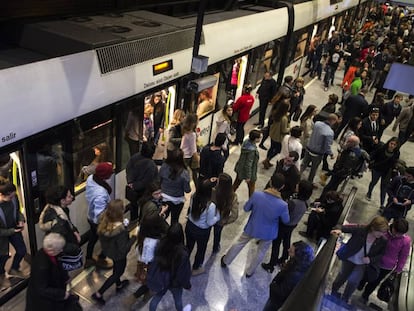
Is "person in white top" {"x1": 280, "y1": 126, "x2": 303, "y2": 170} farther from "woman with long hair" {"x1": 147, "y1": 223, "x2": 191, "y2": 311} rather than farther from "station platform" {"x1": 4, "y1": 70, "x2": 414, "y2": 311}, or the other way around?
"woman with long hair" {"x1": 147, "y1": 223, "x2": 191, "y2": 311}

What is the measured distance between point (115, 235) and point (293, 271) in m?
1.70

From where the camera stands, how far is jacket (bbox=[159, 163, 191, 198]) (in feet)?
15.5

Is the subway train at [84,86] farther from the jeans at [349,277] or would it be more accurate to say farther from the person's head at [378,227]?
the jeans at [349,277]

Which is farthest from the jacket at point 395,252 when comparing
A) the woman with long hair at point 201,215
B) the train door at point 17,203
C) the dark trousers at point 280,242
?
the train door at point 17,203

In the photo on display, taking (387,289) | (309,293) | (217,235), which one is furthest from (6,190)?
(387,289)

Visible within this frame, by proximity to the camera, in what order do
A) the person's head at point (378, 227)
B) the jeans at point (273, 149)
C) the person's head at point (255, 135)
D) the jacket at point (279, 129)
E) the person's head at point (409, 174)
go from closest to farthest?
the person's head at point (378, 227)
the person's head at point (255, 135)
the person's head at point (409, 174)
the jacket at point (279, 129)
the jeans at point (273, 149)

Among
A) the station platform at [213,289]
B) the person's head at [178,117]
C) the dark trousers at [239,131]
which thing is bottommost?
the station platform at [213,289]

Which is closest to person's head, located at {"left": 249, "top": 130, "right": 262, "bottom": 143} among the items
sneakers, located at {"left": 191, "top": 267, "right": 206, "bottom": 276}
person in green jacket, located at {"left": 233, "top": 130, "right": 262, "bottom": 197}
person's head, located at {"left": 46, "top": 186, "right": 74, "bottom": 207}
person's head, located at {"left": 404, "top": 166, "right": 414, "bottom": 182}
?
person in green jacket, located at {"left": 233, "top": 130, "right": 262, "bottom": 197}

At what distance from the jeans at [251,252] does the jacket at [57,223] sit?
1912 mm

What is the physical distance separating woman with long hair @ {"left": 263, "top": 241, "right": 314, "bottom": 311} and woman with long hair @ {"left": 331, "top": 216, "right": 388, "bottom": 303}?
82 cm

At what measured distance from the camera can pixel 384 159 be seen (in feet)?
21.6

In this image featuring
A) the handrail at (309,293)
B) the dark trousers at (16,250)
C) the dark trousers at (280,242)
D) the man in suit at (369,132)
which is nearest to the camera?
the handrail at (309,293)

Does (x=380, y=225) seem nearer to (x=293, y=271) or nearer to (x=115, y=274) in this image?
(x=293, y=271)

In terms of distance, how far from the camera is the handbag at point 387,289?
4.84m
